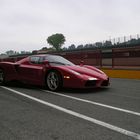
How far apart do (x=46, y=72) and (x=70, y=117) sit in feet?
12.2

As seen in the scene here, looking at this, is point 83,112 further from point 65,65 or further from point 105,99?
point 65,65

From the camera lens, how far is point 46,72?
834cm

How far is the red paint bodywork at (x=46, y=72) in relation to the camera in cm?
770

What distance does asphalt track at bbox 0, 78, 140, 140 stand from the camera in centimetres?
380

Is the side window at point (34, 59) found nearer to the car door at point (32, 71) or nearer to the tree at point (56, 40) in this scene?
the car door at point (32, 71)

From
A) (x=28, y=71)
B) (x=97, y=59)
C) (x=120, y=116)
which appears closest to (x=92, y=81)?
(x=28, y=71)

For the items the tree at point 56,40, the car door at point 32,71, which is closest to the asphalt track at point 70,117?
the car door at point 32,71

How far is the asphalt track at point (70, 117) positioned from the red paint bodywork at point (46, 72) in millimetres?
782

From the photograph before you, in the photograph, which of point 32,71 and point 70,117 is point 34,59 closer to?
point 32,71

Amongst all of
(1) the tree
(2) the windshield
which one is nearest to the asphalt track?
(2) the windshield

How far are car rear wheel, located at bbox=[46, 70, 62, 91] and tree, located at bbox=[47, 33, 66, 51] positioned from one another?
4778 inches

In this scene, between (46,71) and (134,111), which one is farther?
(46,71)

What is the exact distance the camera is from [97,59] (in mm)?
14516

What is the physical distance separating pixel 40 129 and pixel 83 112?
1.23 meters
